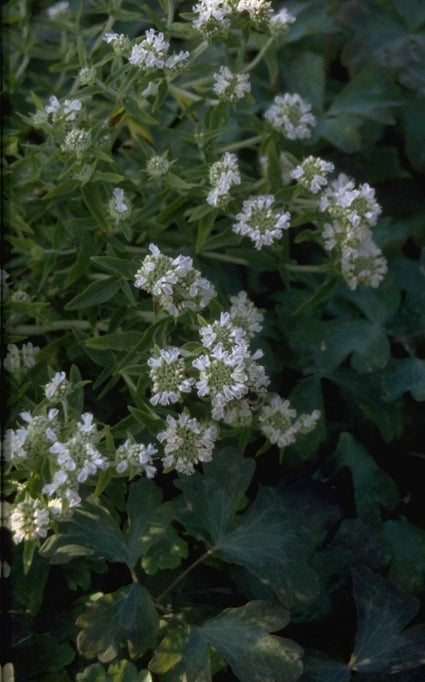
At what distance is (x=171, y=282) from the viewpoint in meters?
1.19

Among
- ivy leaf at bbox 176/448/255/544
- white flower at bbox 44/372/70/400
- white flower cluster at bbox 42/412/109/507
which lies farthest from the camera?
ivy leaf at bbox 176/448/255/544

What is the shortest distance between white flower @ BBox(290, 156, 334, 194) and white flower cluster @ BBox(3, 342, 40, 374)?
0.49m

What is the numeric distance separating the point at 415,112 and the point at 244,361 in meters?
1.03

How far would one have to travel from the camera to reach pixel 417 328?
5.66 feet

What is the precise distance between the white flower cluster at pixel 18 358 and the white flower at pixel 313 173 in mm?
494

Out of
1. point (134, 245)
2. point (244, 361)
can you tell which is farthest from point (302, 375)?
point (244, 361)

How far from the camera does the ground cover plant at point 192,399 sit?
1.18 meters

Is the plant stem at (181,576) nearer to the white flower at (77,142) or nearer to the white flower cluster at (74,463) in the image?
the white flower cluster at (74,463)

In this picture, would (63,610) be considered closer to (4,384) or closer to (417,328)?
(4,384)

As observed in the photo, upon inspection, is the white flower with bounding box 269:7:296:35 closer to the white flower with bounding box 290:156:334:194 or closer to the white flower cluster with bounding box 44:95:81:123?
the white flower with bounding box 290:156:334:194

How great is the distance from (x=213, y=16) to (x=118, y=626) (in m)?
0.88

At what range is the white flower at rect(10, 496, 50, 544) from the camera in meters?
1.14

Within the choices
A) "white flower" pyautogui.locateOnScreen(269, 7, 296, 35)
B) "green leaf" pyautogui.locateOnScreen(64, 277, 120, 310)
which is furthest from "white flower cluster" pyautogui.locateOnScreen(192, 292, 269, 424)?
"white flower" pyautogui.locateOnScreen(269, 7, 296, 35)

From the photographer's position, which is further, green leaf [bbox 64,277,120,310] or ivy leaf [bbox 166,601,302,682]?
green leaf [bbox 64,277,120,310]
